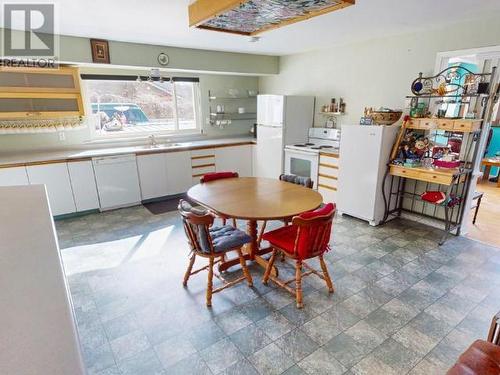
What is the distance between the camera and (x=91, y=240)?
11.1 ft

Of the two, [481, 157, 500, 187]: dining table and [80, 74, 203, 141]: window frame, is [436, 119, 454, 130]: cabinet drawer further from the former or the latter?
[80, 74, 203, 141]: window frame

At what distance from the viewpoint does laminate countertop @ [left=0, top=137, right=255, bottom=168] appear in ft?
Result: 12.0

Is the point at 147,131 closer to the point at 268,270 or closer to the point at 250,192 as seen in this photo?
the point at 250,192

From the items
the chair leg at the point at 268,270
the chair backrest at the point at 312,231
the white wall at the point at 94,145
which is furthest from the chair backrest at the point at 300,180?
the white wall at the point at 94,145

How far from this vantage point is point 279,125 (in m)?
4.80

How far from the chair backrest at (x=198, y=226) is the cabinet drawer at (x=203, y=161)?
2600 mm

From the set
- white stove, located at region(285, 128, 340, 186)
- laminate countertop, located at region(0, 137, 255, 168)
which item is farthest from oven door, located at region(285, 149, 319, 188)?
laminate countertop, located at region(0, 137, 255, 168)

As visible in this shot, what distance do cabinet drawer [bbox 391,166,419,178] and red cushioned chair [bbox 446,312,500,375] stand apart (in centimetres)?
238

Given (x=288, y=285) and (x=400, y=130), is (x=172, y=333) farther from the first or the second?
(x=400, y=130)

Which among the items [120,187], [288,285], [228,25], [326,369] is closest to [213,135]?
[120,187]

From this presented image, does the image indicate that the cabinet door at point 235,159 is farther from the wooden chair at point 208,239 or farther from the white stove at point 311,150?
the wooden chair at point 208,239

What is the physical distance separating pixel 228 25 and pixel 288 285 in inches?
89.9

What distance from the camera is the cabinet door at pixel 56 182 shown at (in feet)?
11.9

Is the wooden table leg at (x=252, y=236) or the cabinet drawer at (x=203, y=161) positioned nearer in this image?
the wooden table leg at (x=252, y=236)
